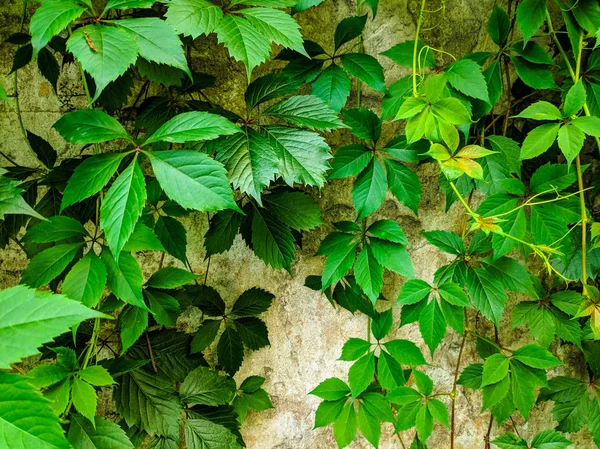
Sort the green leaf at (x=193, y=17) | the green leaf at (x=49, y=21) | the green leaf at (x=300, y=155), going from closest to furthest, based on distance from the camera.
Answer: the green leaf at (x=49, y=21) → the green leaf at (x=193, y=17) → the green leaf at (x=300, y=155)

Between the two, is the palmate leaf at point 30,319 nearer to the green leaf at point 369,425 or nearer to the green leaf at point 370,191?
Answer: the green leaf at point 370,191

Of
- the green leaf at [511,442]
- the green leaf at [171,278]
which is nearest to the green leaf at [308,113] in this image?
the green leaf at [171,278]

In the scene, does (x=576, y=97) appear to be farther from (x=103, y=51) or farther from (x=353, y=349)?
(x=103, y=51)

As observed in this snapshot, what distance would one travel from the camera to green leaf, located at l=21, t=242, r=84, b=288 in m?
0.88

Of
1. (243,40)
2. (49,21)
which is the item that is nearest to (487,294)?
(243,40)

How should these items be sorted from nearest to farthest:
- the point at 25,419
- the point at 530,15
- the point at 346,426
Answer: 1. the point at 25,419
2. the point at 530,15
3. the point at 346,426

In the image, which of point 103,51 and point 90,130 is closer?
point 103,51

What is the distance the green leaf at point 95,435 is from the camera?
2.98ft

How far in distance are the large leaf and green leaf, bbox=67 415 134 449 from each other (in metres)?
0.46

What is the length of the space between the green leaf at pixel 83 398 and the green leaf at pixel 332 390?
0.52 m

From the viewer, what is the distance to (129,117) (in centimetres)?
122

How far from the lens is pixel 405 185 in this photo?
109cm

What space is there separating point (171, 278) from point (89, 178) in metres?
0.29

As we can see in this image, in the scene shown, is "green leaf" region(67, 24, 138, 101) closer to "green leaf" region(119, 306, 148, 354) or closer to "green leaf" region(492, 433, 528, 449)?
"green leaf" region(119, 306, 148, 354)
